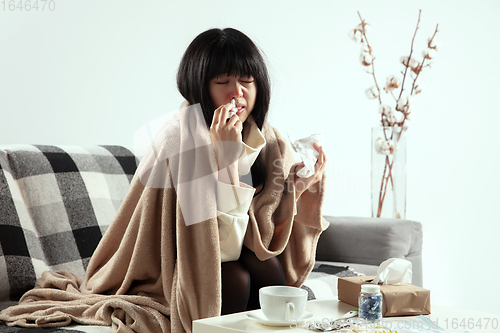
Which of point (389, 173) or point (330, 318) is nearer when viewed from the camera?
point (330, 318)

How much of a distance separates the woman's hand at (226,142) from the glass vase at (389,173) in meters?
1.23

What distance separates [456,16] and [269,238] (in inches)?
84.9

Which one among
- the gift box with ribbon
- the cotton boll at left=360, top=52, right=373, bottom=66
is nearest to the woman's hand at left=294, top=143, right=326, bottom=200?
the gift box with ribbon

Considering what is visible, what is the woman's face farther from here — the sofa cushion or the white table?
the sofa cushion

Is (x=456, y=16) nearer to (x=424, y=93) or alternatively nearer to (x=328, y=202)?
(x=424, y=93)

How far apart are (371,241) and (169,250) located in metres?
0.89

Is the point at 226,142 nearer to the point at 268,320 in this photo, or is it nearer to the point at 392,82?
the point at 268,320

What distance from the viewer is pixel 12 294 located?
4.09ft

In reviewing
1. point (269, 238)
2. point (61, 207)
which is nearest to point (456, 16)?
point (269, 238)

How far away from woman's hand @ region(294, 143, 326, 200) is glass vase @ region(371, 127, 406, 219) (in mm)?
1044

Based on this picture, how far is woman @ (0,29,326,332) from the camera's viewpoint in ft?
3.34

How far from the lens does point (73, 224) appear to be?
143cm

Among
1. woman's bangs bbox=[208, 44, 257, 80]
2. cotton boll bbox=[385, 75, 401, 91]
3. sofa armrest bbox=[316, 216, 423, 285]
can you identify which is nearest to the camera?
woman's bangs bbox=[208, 44, 257, 80]

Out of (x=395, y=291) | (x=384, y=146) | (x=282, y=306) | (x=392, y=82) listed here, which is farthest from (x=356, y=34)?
(x=282, y=306)
